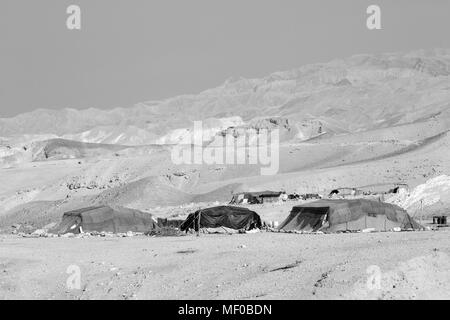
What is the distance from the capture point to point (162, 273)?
16.8 metres

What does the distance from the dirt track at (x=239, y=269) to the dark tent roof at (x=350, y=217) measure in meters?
3.05

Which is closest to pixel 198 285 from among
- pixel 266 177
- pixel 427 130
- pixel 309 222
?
pixel 309 222

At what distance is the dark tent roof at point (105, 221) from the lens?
1155 inches

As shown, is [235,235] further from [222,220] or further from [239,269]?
[239,269]

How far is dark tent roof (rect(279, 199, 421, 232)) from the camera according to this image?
2556cm

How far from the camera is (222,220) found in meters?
28.6

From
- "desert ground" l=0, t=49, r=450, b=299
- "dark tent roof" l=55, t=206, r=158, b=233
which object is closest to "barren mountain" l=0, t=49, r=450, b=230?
"desert ground" l=0, t=49, r=450, b=299

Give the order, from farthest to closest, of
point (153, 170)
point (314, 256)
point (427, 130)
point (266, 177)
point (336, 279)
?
point (427, 130) < point (153, 170) < point (266, 177) < point (314, 256) < point (336, 279)

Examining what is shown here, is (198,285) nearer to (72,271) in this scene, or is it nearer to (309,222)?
(72,271)

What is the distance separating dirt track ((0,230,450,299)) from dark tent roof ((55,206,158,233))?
6.73 metres

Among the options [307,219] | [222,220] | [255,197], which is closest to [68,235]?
[222,220]

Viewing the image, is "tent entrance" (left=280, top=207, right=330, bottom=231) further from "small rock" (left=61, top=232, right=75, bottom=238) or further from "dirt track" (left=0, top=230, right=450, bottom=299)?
"small rock" (left=61, top=232, right=75, bottom=238)

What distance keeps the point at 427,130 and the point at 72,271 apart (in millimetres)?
69154

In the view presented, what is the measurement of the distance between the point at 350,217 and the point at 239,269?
394 inches
